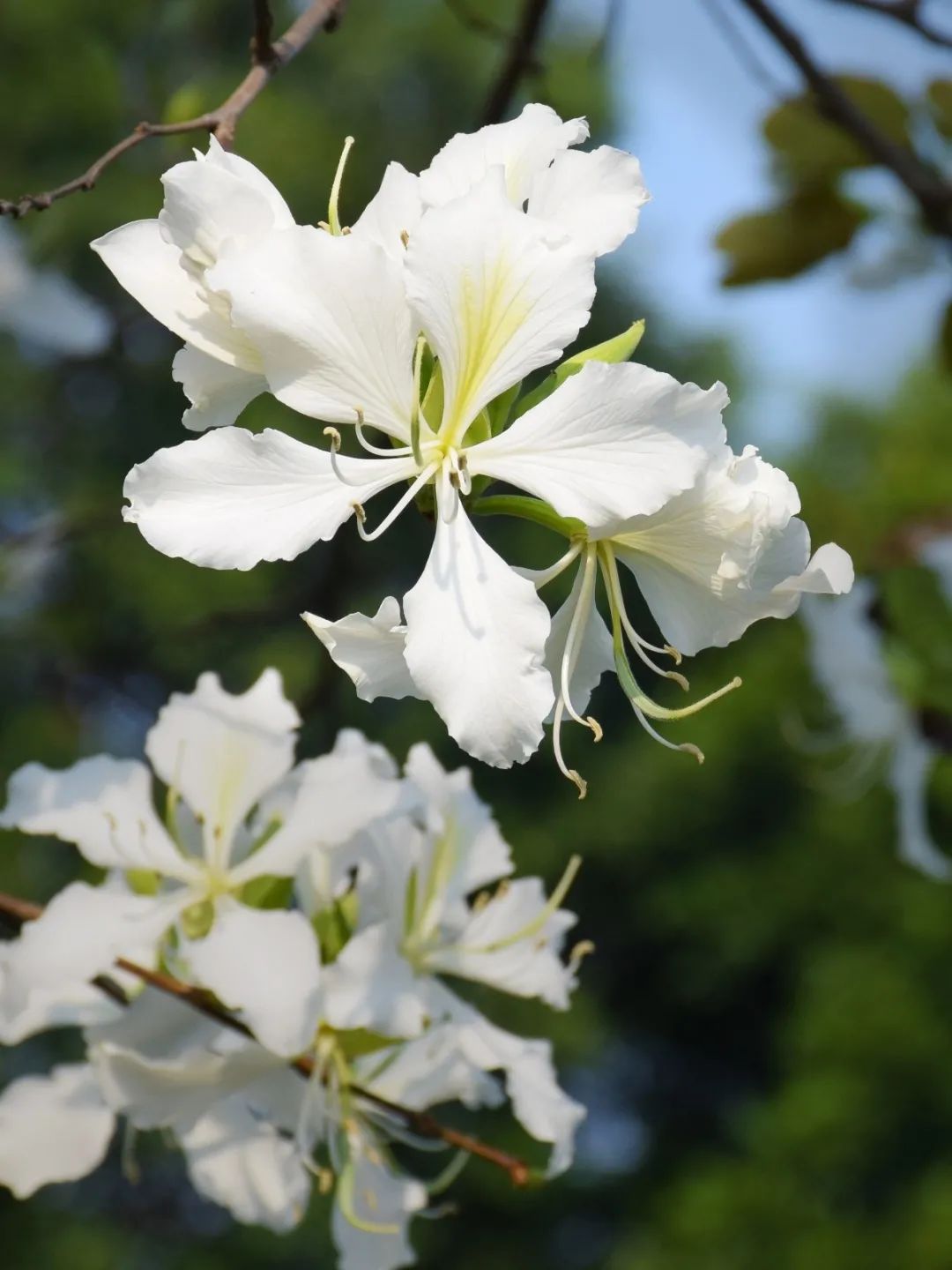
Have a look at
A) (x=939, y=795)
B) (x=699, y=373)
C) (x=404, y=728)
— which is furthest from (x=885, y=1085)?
(x=699, y=373)

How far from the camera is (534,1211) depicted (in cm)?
789

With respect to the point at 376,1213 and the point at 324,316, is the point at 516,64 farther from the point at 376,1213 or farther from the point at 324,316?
the point at 376,1213

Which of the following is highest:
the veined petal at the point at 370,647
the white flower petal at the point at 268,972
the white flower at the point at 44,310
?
the veined petal at the point at 370,647

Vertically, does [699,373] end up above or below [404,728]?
above

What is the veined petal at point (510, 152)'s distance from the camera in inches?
27.6

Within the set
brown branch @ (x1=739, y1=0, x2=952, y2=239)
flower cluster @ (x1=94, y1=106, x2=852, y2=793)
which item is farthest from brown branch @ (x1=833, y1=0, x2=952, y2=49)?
flower cluster @ (x1=94, y1=106, x2=852, y2=793)

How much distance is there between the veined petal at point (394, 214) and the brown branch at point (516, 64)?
0.68m

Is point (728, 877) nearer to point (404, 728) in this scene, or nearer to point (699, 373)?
point (404, 728)

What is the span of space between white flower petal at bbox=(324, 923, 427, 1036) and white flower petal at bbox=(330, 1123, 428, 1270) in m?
0.15

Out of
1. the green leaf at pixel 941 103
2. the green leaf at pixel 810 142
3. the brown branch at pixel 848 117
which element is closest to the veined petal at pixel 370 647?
the brown branch at pixel 848 117

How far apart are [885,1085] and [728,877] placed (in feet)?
5.86

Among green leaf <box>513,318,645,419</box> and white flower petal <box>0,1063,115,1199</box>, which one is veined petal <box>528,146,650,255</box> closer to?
green leaf <box>513,318,645,419</box>

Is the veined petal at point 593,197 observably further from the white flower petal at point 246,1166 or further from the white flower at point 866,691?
the white flower at point 866,691

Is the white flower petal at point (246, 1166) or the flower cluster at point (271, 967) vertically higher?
the flower cluster at point (271, 967)
